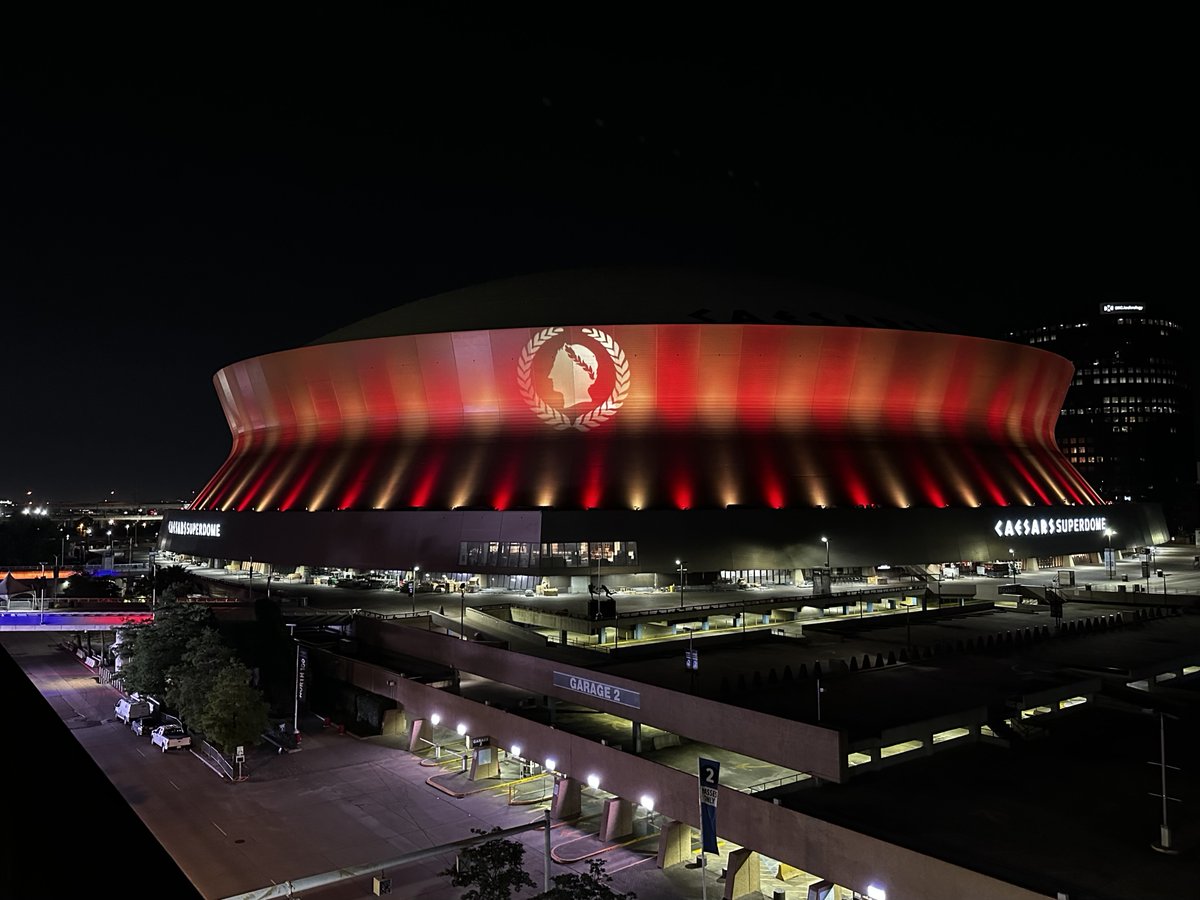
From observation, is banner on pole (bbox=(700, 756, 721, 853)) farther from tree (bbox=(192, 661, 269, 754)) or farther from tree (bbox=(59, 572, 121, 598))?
tree (bbox=(59, 572, 121, 598))

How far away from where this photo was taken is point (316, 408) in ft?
186

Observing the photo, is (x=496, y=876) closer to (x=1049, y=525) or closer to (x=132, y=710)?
(x=132, y=710)

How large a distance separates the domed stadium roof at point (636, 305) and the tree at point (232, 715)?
26735 mm

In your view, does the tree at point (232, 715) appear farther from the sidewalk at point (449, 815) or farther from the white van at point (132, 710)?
the white van at point (132, 710)

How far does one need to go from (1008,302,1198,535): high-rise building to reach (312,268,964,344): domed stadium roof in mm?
118065

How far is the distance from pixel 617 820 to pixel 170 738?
634 inches

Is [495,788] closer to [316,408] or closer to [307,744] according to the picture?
[307,744]

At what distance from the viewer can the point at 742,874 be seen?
17.1 metres

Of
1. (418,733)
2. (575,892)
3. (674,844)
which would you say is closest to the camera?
(575,892)

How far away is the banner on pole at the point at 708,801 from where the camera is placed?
15.8m

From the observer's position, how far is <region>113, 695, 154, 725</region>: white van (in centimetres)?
3148

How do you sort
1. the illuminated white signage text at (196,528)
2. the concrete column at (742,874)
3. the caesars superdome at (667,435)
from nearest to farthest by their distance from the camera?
1. the concrete column at (742,874)
2. the caesars superdome at (667,435)
3. the illuminated white signage text at (196,528)

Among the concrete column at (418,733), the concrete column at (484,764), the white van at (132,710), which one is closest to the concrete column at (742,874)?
the concrete column at (484,764)

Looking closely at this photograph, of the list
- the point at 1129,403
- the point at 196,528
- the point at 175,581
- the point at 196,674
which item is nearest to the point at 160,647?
the point at 196,674
